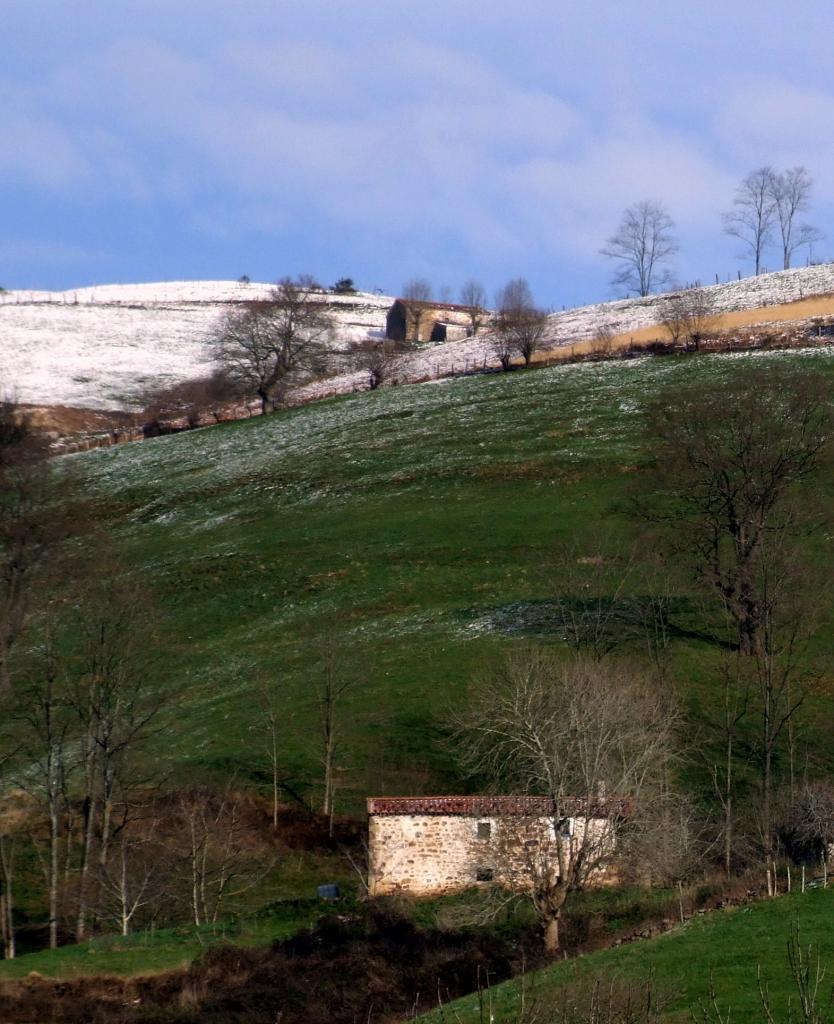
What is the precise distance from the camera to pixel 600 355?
9625cm

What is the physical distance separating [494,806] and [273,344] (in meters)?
74.1

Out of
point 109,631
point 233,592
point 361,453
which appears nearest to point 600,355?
point 361,453

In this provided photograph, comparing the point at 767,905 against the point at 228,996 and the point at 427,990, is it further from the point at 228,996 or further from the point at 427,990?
the point at 228,996

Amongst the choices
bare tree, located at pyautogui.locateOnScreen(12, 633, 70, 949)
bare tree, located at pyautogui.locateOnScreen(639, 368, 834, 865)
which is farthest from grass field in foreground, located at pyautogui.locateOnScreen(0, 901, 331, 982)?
bare tree, located at pyautogui.locateOnScreen(639, 368, 834, 865)

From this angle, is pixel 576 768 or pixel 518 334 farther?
pixel 518 334

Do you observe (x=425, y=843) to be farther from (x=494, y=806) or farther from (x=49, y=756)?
(x=49, y=756)

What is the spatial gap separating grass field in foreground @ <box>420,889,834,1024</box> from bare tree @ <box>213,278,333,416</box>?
7790 cm

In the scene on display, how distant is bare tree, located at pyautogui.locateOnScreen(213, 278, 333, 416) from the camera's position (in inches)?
3974

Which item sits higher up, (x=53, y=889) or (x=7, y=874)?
(x=7, y=874)

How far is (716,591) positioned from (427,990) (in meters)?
22.2

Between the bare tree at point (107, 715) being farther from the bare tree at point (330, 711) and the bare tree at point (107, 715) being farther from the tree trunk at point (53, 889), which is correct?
the bare tree at point (330, 711)

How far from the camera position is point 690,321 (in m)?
96.2

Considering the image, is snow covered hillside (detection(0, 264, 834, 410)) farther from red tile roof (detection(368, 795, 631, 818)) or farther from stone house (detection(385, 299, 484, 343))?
red tile roof (detection(368, 795, 631, 818))

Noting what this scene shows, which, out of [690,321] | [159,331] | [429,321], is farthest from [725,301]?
[159,331]
